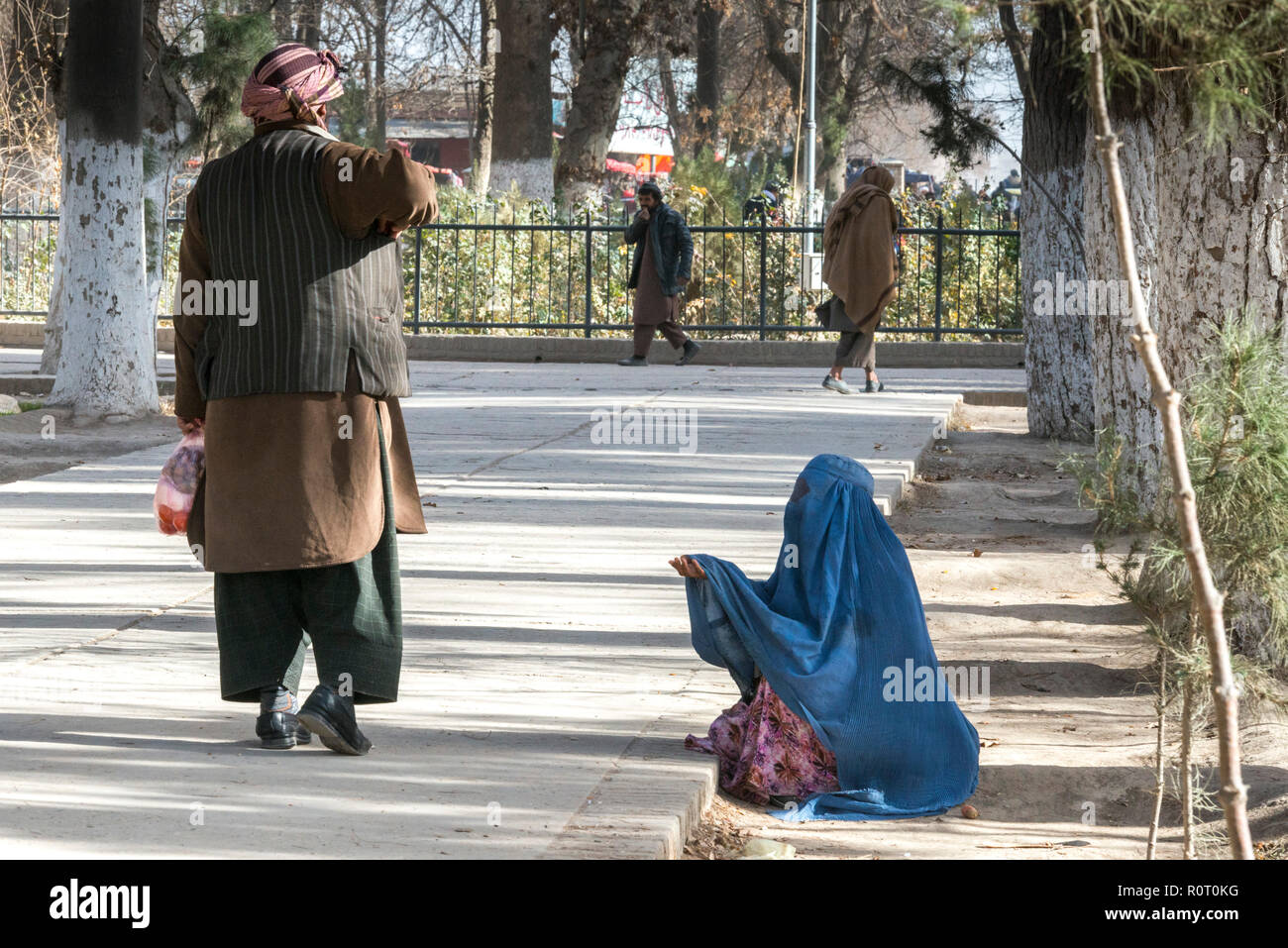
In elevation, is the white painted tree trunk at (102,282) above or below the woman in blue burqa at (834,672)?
above

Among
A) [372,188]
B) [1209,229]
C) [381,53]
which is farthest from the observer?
[381,53]

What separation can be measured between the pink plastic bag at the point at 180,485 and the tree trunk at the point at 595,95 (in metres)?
17.4

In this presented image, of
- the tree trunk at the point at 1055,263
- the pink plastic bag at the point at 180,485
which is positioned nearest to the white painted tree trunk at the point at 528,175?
the tree trunk at the point at 1055,263

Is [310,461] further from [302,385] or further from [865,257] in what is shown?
[865,257]

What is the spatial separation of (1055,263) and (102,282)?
20.5 feet

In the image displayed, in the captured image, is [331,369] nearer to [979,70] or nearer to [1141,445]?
[1141,445]

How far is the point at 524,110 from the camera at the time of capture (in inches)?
848

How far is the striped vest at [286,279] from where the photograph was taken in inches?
149

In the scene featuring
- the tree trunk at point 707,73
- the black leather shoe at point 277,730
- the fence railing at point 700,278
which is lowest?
the black leather shoe at point 277,730

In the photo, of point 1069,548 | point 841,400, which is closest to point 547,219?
point 841,400

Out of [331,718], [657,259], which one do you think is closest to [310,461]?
[331,718]

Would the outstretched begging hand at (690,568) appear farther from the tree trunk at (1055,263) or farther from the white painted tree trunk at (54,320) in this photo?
the white painted tree trunk at (54,320)

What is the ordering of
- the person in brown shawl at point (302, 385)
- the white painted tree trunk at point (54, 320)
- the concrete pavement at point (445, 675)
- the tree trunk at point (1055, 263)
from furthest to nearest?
the white painted tree trunk at point (54, 320)
the tree trunk at point (1055, 263)
the person in brown shawl at point (302, 385)
the concrete pavement at point (445, 675)

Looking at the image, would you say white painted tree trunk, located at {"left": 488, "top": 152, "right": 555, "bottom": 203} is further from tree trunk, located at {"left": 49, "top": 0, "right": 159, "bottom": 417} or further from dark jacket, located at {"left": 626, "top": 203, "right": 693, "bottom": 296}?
tree trunk, located at {"left": 49, "top": 0, "right": 159, "bottom": 417}
